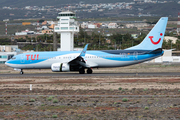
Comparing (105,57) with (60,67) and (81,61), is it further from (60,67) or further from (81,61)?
(60,67)

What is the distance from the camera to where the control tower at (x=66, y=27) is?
3036 inches

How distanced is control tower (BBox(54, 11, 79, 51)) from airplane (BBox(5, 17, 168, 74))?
3786 centimetres

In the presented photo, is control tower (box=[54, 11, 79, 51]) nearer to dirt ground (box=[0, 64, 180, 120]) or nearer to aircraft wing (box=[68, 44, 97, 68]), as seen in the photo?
aircraft wing (box=[68, 44, 97, 68])

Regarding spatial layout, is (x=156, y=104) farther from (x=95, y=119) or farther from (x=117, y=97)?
(x=95, y=119)

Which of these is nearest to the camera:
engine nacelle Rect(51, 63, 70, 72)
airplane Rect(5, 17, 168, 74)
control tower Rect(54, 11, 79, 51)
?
engine nacelle Rect(51, 63, 70, 72)

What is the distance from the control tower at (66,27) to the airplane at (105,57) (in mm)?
37858

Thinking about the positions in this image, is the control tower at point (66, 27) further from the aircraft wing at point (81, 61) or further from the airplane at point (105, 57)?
the aircraft wing at point (81, 61)

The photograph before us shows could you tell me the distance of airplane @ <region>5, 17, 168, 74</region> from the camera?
37688mm

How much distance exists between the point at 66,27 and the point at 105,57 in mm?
41178

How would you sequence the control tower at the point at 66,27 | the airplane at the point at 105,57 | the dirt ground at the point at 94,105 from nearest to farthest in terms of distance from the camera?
the dirt ground at the point at 94,105, the airplane at the point at 105,57, the control tower at the point at 66,27

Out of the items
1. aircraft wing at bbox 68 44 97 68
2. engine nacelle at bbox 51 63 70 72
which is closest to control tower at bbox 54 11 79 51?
aircraft wing at bbox 68 44 97 68

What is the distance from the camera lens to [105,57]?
38281mm

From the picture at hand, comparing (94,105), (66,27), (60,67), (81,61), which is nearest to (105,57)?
(81,61)

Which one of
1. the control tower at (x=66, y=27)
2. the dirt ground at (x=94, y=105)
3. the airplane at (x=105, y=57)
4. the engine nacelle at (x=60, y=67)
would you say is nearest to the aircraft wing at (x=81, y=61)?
the airplane at (x=105, y=57)
